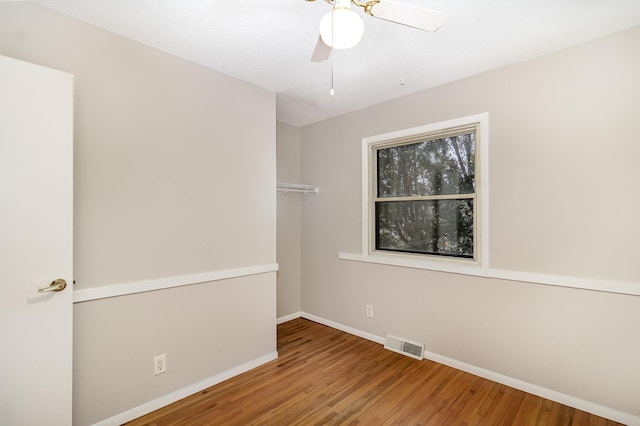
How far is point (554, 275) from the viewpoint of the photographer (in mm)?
2207

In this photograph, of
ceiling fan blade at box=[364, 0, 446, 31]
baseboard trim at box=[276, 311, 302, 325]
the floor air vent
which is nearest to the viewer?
ceiling fan blade at box=[364, 0, 446, 31]

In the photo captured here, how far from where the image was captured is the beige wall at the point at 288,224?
3.87m

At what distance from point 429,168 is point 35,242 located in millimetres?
2968

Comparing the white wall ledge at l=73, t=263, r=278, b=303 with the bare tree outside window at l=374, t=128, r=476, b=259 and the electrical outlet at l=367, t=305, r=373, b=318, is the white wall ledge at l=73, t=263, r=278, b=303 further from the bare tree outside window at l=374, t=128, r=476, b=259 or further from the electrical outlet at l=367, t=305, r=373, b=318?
the bare tree outside window at l=374, t=128, r=476, b=259

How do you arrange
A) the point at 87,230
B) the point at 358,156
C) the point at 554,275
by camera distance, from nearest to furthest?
the point at 87,230
the point at 554,275
the point at 358,156

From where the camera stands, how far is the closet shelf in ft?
12.1

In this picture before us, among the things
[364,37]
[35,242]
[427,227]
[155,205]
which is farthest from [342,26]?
[427,227]

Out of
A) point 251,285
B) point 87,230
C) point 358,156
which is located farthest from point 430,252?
point 87,230

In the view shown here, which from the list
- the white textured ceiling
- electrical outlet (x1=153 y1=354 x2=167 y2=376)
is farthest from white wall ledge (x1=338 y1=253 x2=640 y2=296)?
electrical outlet (x1=153 y1=354 x2=167 y2=376)

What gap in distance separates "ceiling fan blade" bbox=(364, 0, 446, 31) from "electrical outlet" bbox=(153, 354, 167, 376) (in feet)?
8.22

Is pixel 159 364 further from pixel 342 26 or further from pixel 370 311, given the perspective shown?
pixel 342 26

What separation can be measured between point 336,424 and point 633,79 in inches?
116

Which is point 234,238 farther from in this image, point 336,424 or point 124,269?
point 336,424

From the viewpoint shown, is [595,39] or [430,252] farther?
[430,252]
